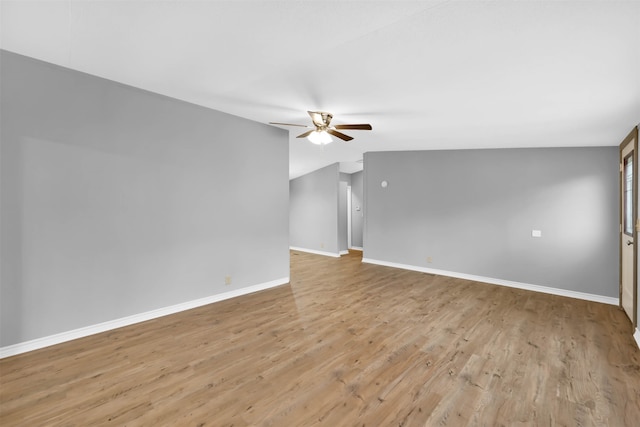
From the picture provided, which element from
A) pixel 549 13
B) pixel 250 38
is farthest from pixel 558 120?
pixel 250 38

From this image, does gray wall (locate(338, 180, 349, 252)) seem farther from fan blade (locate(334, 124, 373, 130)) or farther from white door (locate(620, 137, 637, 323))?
white door (locate(620, 137, 637, 323))

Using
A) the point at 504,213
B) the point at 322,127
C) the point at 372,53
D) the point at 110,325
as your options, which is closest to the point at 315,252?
the point at 504,213

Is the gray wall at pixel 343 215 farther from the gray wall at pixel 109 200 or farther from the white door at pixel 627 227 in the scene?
the white door at pixel 627 227

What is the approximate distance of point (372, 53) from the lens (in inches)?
89.9

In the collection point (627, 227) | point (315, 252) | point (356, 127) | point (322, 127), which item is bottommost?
point (315, 252)

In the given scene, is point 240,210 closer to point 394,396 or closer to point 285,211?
point 285,211

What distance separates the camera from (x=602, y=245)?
4348 mm

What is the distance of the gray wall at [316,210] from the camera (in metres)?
7.94

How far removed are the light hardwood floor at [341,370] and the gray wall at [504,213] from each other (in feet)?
2.96

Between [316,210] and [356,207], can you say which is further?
[356,207]

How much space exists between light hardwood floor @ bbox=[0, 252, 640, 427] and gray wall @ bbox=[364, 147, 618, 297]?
0.90m

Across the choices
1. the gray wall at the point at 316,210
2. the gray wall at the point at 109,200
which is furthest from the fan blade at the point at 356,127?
the gray wall at the point at 316,210

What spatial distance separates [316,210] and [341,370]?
6115 millimetres

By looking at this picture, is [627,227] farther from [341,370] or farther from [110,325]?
[110,325]
